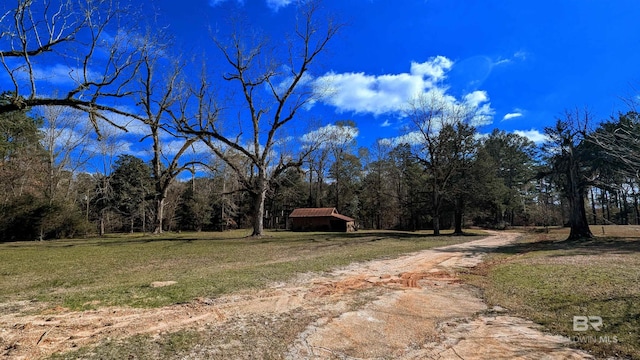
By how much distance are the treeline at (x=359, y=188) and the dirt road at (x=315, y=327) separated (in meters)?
5.45

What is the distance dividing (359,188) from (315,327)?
1933 inches

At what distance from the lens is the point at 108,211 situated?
4409cm

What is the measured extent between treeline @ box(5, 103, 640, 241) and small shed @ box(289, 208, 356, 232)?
4.53 m

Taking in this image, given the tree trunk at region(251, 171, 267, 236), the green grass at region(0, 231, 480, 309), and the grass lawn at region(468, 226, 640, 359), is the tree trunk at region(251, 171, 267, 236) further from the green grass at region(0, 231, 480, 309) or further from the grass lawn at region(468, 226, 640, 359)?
the grass lawn at region(468, 226, 640, 359)

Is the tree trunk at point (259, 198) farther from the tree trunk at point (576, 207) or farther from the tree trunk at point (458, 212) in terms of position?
the tree trunk at point (576, 207)

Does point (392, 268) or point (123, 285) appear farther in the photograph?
point (392, 268)

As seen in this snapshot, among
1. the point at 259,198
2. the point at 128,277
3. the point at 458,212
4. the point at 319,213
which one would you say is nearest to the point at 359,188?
the point at 319,213

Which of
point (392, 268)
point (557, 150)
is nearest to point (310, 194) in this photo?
point (557, 150)

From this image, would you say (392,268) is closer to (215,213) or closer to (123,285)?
(123,285)

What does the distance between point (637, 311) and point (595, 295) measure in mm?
1074

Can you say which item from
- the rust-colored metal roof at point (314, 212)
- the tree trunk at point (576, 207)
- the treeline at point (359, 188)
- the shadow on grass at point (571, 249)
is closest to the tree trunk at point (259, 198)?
the treeline at point (359, 188)

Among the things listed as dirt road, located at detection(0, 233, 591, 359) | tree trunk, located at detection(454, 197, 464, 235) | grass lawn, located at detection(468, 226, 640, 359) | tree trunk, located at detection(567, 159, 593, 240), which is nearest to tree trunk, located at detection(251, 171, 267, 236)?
grass lawn, located at detection(468, 226, 640, 359)

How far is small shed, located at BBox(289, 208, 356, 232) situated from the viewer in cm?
4362

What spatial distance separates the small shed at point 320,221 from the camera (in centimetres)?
4362
